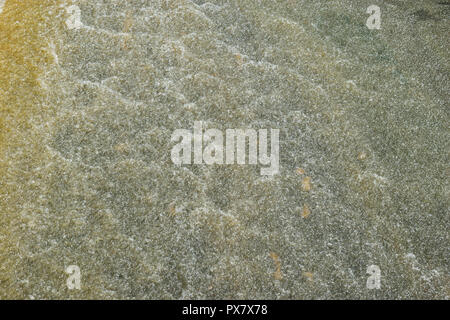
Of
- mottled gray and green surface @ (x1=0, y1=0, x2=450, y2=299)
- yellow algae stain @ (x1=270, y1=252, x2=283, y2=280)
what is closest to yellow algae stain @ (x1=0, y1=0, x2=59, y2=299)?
mottled gray and green surface @ (x1=0, y1=0, x2=450, y2=299)

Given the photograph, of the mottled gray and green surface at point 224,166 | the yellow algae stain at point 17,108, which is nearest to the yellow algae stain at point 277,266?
the mottled gray and green surface at point 224,166

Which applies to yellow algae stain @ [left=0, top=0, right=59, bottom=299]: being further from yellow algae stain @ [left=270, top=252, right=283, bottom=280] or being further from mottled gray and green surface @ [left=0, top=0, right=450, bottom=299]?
yellow algae stain @ [left=270, top=252, right=283, bottom=280]

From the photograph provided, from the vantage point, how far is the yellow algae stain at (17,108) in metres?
4.66

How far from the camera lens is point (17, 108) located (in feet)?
18.5

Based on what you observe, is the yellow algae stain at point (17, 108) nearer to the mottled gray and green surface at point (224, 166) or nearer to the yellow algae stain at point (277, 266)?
the mottled gray and green surface at point (224, 166)

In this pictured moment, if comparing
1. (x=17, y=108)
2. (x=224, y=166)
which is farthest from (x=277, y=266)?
(x=17, y=108)

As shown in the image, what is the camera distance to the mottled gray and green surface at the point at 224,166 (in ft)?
15.6

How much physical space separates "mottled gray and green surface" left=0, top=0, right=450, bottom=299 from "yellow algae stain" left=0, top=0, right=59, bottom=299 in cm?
2

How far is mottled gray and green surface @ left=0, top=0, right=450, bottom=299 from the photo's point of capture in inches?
187

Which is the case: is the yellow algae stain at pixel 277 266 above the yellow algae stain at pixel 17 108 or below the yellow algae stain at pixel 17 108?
below

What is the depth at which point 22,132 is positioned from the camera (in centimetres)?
546

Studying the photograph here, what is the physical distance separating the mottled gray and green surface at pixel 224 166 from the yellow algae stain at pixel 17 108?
23mm

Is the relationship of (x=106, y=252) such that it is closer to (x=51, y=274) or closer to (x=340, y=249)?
(x=51, y=274)
